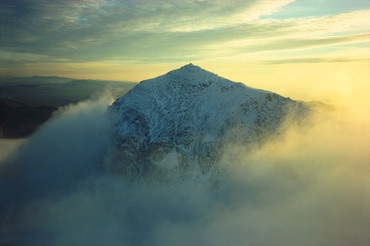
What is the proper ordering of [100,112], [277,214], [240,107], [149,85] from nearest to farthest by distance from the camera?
[240,107] < [149,85] < [277,214] < [100,112]

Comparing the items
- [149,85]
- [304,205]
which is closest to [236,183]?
[304,205]

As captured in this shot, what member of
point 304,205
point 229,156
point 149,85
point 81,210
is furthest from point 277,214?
point 81,210

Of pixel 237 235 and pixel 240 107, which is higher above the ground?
pixel 240 107

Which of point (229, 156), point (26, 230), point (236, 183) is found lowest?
point (26, 230)

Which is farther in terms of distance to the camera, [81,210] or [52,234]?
[81,210]

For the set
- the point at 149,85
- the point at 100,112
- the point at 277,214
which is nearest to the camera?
the point at 149,85

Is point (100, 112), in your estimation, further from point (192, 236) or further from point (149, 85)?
point (192, 236)
